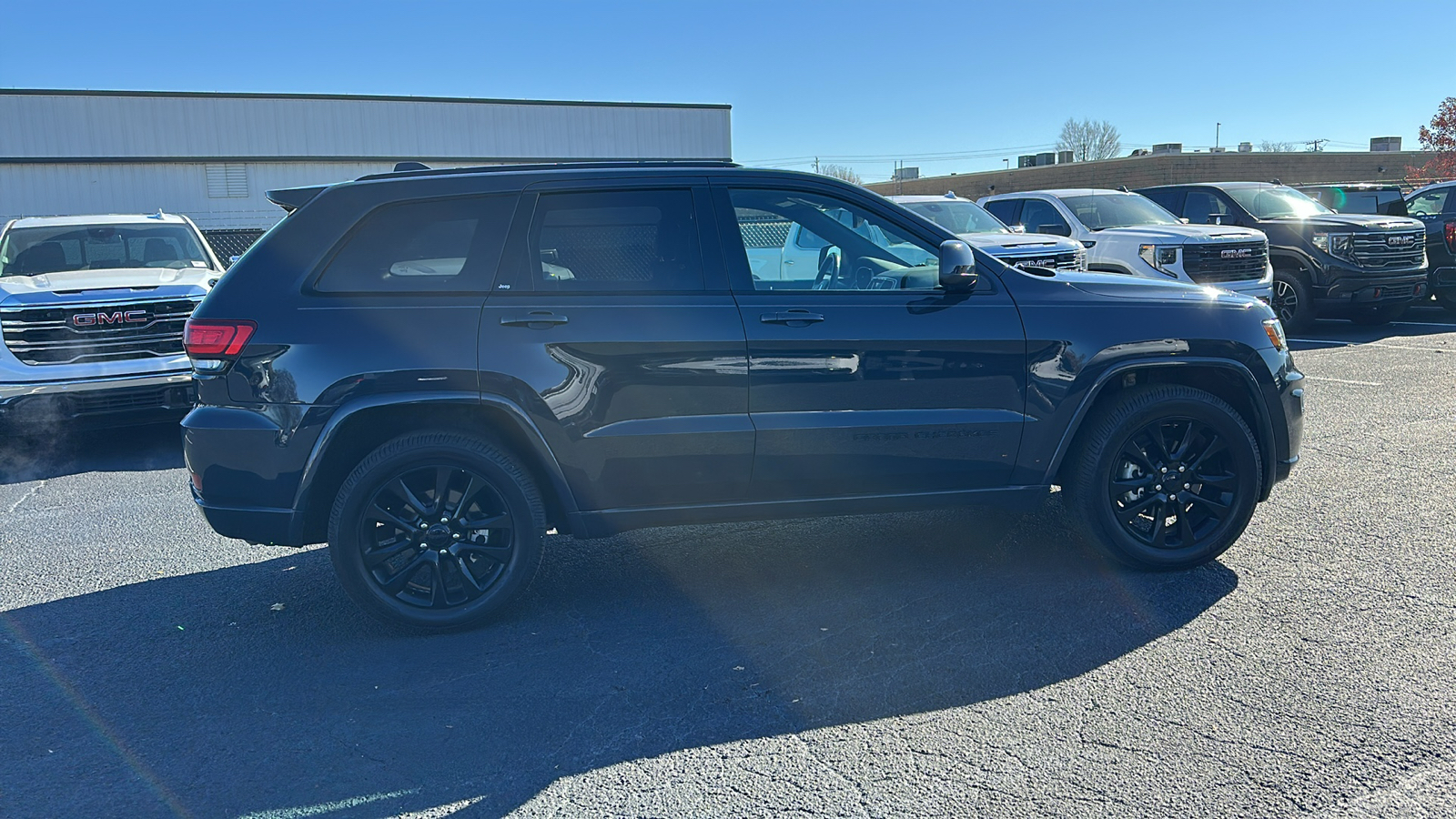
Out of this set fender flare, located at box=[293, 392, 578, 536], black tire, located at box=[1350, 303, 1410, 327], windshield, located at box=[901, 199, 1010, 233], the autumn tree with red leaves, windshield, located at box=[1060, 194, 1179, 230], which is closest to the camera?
fender flare, located at box=[293, 392, 578, 536]

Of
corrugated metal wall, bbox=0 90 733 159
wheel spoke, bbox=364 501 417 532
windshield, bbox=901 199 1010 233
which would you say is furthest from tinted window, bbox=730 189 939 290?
corrugated metal wall, bbox=0 90 733 159

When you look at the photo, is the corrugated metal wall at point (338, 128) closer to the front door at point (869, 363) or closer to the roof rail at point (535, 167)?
the roof rail at point (535, 167)

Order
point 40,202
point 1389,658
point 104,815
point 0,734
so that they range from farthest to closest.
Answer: point 40,202 < point 1389,658 < point 0,734 < point 104,815

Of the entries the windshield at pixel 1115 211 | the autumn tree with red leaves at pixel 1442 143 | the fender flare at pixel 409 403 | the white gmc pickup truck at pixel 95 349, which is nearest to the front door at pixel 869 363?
the fender flare at pixel 409 403

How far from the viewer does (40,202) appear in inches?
1195

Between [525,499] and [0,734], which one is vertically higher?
[525,499]

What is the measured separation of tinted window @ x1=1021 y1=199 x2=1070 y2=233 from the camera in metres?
12.9

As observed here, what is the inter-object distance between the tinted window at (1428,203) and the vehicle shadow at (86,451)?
16165 millimetres

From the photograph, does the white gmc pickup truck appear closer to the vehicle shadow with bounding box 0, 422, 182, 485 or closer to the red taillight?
the vehicle shadow with bounding box 0, 422, 182, 485

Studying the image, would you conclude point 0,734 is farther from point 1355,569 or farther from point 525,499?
point 1355,569

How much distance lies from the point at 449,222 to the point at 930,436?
7.31 ft

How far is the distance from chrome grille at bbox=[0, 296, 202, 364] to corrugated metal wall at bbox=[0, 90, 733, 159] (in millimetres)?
25037

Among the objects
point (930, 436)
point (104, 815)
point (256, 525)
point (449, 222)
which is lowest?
point (104, 815)

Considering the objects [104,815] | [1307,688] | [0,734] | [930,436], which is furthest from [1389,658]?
[0,734]
